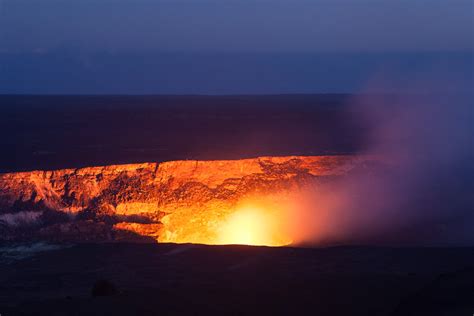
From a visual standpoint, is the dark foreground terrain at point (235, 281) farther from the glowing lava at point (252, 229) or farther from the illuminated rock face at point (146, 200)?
the glowing lava at point (252, 229)

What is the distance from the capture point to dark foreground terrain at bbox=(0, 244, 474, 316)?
1249cm

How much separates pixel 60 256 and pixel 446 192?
17041 mm

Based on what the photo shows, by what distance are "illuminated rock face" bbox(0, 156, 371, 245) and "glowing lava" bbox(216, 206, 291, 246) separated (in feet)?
0.12

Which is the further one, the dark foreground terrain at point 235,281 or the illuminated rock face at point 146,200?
the illuminated rock face at point 146,200

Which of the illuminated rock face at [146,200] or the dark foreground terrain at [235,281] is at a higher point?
the illuminated rock face at [146,200]

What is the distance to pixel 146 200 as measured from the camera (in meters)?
23.6

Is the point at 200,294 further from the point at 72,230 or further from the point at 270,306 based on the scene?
the point at 72,230

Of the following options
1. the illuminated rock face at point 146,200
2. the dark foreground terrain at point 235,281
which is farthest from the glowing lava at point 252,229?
the dark foreground terrain at point 235,281

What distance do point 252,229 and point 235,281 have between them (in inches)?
327

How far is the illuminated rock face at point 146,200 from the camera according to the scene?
72.1ft

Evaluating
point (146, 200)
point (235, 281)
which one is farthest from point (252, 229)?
point (235, 281)

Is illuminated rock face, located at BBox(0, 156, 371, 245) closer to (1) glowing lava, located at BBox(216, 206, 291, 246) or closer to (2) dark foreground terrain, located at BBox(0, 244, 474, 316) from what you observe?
(1) glowing lava, located at BBox(216, 206, 291, 246)

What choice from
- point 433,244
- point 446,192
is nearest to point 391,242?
point 433,244

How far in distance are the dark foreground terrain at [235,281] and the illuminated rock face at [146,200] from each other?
2011 mm
